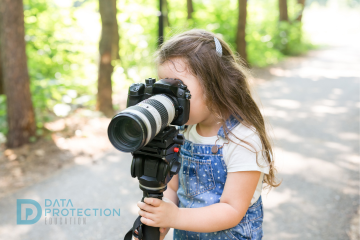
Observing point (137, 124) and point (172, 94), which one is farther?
point (172, 94)

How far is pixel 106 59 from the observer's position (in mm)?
5770

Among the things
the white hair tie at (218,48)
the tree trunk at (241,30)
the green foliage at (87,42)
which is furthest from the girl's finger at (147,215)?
the tree trunk at (241,30)

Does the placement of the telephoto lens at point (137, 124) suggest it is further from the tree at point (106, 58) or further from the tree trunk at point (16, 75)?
the tree at point (106, 58)

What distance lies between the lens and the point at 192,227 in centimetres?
121

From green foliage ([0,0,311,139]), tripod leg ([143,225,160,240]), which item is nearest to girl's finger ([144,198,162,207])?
tripod leg ([143,225,160,240])

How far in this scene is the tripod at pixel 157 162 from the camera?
1.09 metres

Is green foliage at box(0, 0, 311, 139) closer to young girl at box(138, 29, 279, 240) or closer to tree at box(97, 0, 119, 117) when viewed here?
tree at box(97, 0, 119, 117)

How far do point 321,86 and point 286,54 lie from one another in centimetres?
565

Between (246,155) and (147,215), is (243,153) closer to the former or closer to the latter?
(246,155)

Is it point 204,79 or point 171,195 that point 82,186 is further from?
point 204,79

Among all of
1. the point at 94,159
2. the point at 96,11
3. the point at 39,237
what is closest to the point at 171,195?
the point at 39,237

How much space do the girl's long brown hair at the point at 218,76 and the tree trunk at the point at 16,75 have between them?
358cm

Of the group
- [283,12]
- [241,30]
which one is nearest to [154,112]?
[241,30]

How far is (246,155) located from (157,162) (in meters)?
0.37
